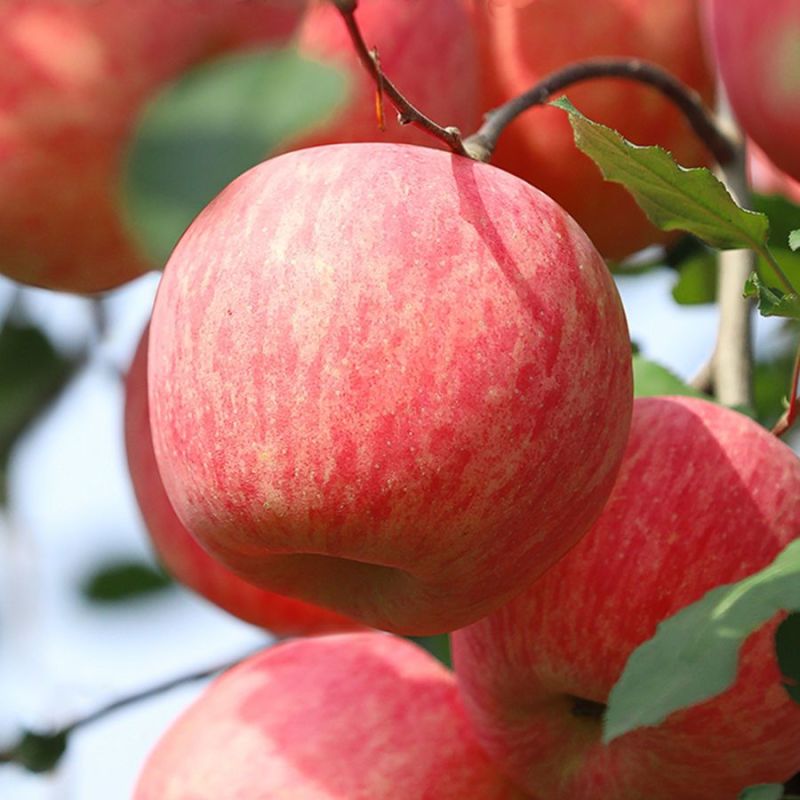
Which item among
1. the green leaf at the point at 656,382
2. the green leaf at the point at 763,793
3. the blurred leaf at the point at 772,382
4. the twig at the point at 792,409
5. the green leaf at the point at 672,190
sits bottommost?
the blurred leaf at the point at 772,382

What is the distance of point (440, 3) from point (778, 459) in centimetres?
43

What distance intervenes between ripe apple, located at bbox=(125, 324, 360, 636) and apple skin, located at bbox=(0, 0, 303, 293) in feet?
0.47

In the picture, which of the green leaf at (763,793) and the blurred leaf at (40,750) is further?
the blurred leaf at (40,750)

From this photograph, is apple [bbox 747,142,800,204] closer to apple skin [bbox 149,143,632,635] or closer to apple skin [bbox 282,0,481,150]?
apple skin [bbox 282,0,481,150]

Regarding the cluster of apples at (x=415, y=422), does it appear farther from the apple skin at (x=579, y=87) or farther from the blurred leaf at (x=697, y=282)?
the blurred leaf at (x=697, y=282)

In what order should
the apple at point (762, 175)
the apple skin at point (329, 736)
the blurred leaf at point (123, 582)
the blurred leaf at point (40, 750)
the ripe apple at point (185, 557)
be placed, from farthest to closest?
the apple at point (762, 175) < the blurred leaf at point (123, 582) < the blurred leaf at point (40, 750) < the ripe apple at point (185, 557) < the apple skin at point (329, 736)

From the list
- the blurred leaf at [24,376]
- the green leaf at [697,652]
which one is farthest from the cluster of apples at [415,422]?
the blurred leaf at [24,376]

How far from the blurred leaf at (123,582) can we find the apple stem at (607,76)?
79 cm

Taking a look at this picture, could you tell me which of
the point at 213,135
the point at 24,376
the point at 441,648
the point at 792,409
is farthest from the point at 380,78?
the point at 24,376

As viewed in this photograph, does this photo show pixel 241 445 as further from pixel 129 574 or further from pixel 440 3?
pixel 129 574

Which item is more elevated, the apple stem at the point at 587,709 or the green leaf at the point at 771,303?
the green leaf at the point at 771,303

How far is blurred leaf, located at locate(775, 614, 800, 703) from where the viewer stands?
0.80 metres

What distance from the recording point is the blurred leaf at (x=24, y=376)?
147cm

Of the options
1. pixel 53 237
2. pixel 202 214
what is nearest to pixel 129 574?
pixel 53 237
